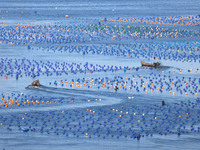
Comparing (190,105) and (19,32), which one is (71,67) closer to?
(190,105)

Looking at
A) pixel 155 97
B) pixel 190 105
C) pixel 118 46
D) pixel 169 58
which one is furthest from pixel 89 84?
pixel 118 46

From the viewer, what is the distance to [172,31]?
84312 millimetres

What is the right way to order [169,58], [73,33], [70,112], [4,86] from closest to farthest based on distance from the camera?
[70,112], [4,86], [169,58], [73,33]

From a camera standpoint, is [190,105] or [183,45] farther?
[183,45]

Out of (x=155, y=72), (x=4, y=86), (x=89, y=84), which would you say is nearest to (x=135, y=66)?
(x=155, y=72)

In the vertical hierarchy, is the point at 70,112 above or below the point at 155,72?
below

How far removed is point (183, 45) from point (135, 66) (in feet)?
51.5

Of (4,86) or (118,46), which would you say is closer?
(4,86)

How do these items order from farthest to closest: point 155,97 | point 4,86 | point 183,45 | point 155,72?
point 183,45 → point 155,72 → point 4,86 → point 155,97

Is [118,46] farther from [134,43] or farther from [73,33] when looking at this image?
Answer: [73,33]

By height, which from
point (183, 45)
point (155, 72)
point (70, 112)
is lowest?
point (70, 112)

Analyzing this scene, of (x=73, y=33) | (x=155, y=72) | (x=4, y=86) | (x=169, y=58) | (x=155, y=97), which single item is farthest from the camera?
(x=73, y=33)

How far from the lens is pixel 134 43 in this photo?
71.5m

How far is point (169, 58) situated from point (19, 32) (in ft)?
103
